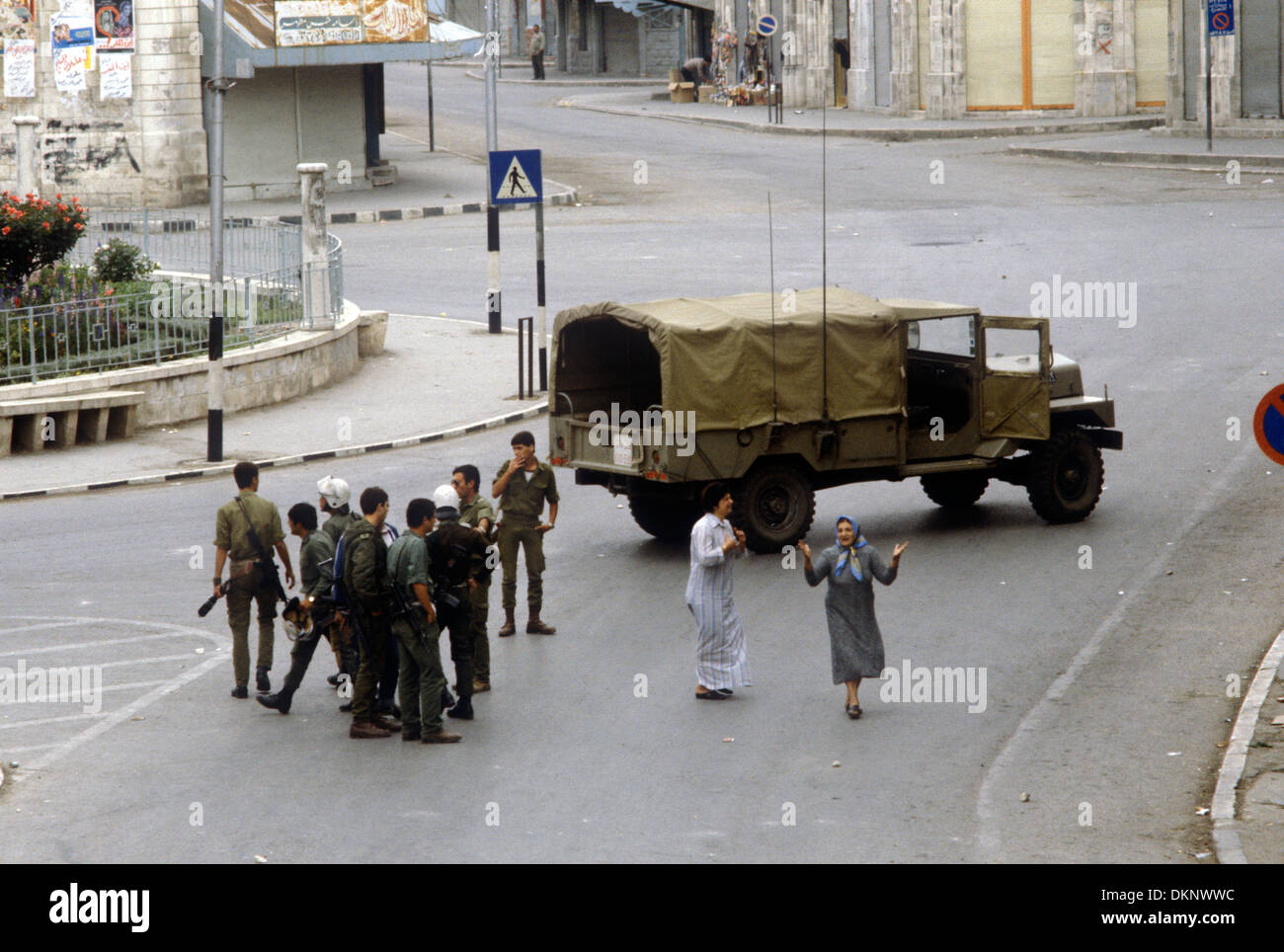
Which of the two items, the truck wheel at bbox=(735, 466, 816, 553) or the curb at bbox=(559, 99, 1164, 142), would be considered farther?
the curb at bbox=(559, 99, 1164, 142)

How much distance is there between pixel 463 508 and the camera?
12992 mm

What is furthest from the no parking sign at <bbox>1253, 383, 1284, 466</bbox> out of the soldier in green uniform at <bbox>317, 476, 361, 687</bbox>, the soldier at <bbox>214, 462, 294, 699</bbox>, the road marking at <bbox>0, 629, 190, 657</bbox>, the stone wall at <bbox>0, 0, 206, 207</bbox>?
the stone wall at <bbox>0, 0, 206, 207</bbox>

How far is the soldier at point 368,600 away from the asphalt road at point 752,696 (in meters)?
0.22

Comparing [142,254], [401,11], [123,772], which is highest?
[401,11]

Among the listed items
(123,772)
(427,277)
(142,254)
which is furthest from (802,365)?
(427,277)

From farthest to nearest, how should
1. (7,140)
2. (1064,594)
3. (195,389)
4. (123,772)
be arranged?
(7,140), (195,389), (1064,594), (123,772)

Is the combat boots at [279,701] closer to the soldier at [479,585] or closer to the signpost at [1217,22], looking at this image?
the soldier at [479,585]

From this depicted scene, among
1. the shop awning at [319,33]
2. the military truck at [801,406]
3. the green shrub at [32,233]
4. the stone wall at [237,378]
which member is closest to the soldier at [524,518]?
the military truck at [801,406]

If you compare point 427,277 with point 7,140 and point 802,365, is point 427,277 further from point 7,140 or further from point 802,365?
point 802,365

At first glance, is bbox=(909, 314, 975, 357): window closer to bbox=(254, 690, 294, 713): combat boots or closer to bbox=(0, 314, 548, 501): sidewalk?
bbox=(0, 314, 548, 501): sidewalk

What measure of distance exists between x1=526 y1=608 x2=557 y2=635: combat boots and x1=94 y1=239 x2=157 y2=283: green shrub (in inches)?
508

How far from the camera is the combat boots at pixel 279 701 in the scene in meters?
12.2

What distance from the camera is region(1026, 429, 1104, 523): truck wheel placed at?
54.1 feet

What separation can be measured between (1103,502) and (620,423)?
4.70 meters
